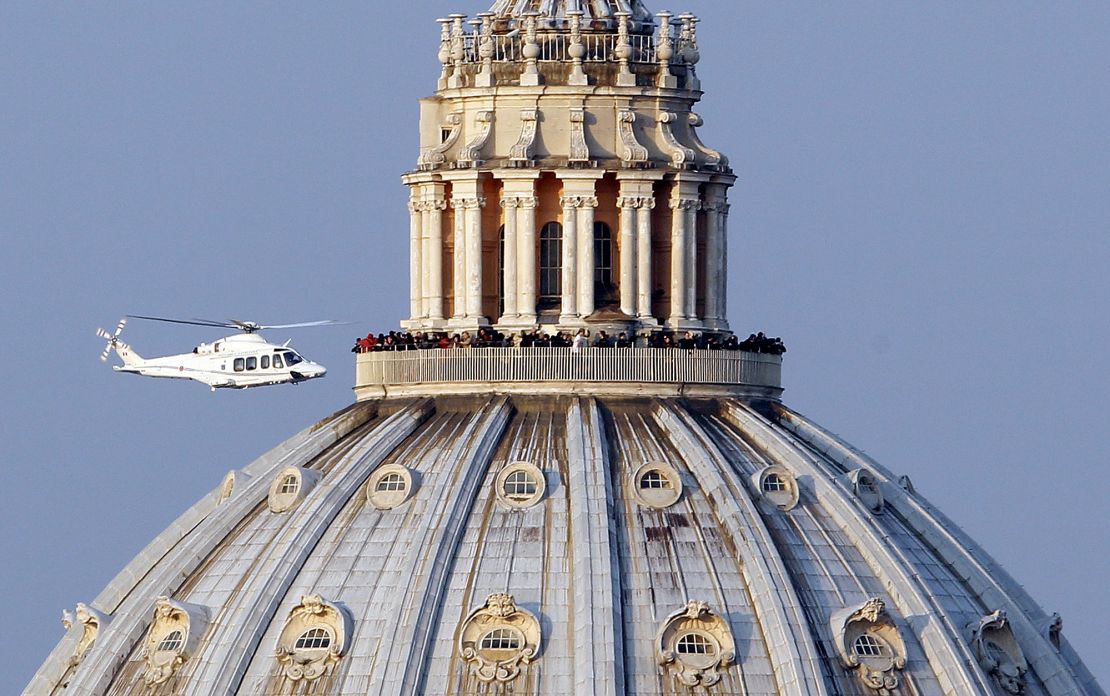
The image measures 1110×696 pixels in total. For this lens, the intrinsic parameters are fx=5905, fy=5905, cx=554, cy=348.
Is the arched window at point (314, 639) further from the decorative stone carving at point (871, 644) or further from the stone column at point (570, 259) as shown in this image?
the decorative stone carving at point (871, 644)

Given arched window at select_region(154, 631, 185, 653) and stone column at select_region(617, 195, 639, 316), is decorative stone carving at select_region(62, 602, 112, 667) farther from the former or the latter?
stone column at select_region(617, 195, 639, 316)

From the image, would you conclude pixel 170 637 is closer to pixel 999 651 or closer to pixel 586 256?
pixel 586 256

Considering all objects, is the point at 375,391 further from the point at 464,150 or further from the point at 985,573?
the point at 985,573

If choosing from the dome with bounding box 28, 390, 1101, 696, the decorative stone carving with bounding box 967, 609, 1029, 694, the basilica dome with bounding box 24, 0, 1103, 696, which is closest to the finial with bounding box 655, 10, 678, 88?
the basilica dome with bounding box 24, 0, 1103, 696

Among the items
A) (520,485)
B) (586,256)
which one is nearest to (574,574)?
(520,485)

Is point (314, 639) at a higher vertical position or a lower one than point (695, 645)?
higher

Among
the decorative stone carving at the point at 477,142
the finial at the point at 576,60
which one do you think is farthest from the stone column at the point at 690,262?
the decorative stone carving at the point at 477,142

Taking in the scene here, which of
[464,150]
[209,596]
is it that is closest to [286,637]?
[209,596]
